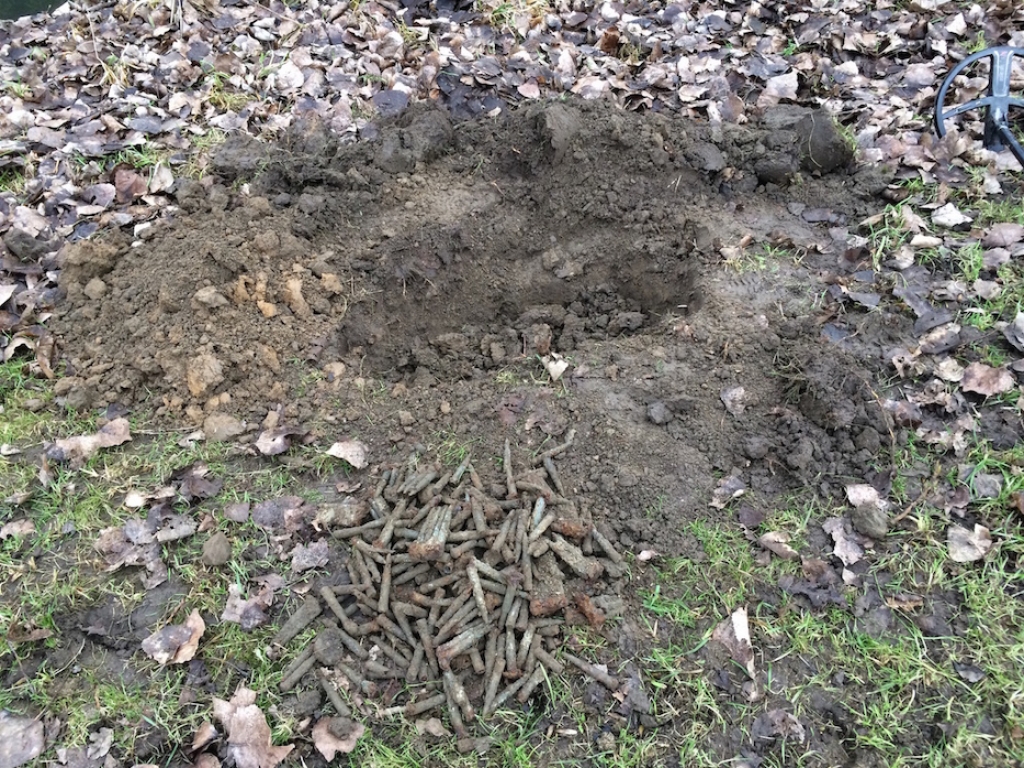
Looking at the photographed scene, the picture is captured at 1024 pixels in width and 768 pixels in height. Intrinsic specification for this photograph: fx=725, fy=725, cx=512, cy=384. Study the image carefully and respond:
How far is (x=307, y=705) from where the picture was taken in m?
2.37

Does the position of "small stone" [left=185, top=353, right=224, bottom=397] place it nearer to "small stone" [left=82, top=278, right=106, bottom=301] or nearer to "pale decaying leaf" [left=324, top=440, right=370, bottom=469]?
"pale decaying leaf" [left=324, top=440, right=370, bottom=469]

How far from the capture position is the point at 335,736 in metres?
2.31

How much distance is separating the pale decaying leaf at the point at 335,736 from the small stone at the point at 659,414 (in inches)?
61.4

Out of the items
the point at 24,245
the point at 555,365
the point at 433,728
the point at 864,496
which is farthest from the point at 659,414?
the point at 24,245

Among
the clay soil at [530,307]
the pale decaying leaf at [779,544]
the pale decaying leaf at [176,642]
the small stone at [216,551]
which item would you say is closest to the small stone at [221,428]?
the clay soil at [530,307]

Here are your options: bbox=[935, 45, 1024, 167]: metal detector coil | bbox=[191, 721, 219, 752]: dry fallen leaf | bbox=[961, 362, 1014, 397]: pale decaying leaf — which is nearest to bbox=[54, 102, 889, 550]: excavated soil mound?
bbox=[961, 362, 1014, 397]: pale decaying leaf

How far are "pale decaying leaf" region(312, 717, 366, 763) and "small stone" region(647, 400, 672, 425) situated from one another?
1560 mm

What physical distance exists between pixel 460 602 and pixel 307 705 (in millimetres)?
590

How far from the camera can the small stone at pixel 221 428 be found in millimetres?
3096

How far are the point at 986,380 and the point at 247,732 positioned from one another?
120 inches

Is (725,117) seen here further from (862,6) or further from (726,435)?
(726,435)

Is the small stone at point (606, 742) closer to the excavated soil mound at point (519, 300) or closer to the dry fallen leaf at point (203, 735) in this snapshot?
the excavated soil mound at point (519, 300)

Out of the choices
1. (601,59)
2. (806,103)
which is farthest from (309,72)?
(806,103)

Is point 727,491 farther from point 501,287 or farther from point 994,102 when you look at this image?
point 994,102
